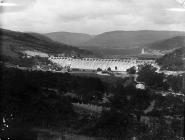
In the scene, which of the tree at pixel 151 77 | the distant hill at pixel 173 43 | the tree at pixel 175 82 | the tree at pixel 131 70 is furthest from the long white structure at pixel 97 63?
the tree at pixel 175 82

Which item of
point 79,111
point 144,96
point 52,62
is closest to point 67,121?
point 79,111

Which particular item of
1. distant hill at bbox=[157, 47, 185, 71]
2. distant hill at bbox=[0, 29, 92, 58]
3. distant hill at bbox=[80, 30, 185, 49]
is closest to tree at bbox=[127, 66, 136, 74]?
distant hill at bbox=[157, 47, 185, 71]

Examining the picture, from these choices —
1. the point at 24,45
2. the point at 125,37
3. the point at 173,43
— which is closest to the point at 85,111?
the point at 173,43

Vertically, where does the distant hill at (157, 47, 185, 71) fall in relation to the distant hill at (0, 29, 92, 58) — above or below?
below

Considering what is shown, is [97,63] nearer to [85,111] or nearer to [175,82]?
[85,111]

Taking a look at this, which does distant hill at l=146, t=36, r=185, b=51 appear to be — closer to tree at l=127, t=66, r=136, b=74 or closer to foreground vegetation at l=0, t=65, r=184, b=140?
foreground vegetation at l=0, t=65, r=184, b=140

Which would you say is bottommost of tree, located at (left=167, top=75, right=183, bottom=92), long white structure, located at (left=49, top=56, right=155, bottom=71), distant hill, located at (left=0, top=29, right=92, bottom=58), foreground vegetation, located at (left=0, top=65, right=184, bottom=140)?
foreground vegetation, located at (left=0, top=65, right=184, bottom=140)
